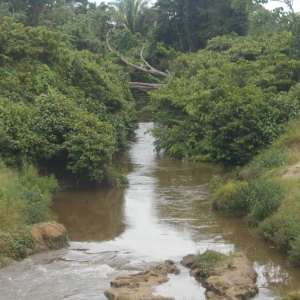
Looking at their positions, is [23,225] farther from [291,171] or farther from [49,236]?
[291,171]

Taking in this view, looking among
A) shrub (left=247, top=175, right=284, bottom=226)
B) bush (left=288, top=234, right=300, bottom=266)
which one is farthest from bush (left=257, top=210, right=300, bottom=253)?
shrub (left=247, top=175, right=284, bottom=226)

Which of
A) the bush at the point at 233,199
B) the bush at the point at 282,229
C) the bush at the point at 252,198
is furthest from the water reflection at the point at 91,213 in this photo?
the bush at the point at 282,229

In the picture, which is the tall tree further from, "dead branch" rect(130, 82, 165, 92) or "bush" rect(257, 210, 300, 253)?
"bush" rect(257, 210, 300, 253)

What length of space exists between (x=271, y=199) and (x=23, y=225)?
5.88 metres

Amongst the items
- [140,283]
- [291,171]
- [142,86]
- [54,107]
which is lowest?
[140,283]

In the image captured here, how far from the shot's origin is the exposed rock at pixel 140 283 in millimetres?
9195

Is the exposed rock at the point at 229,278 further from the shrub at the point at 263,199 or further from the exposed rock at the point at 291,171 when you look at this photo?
the exposed rock at the point at 291,171

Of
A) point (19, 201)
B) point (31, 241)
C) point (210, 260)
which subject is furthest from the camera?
point (19, 201)

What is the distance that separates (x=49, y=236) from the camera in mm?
12414

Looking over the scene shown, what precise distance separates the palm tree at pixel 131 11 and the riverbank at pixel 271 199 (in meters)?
32.8

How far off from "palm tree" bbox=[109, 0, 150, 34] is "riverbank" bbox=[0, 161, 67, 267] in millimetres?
35962

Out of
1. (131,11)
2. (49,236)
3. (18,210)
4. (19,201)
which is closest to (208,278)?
(49,236)

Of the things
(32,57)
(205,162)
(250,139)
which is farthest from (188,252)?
(32,57)

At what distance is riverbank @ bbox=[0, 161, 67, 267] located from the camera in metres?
11.5
